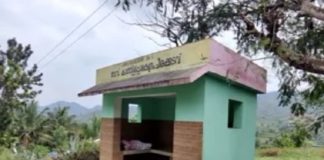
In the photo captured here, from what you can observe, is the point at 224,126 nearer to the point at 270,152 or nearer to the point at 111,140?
the point at 111,140

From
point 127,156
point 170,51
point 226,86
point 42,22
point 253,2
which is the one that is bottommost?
point 127,156

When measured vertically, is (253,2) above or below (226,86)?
above

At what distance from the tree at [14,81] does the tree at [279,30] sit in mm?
19562

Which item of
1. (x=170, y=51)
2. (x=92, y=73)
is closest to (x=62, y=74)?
(x=92, y=73)

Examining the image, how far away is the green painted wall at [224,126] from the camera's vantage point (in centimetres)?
805

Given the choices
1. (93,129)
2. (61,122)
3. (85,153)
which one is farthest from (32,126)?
(85,153)

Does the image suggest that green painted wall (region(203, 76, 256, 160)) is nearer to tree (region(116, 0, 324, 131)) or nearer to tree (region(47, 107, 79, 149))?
tree (region(116, 0, 324, 131))

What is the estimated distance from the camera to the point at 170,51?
9234 mm

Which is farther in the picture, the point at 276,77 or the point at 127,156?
the point at 127,156

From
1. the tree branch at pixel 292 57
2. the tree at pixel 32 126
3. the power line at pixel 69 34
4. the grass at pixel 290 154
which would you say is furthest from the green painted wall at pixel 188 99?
the tree at pixel 32 126

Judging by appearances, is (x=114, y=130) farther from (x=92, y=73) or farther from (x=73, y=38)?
(x=73, y=38)

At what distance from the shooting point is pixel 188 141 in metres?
8.34

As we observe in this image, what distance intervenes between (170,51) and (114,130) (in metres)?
3.41

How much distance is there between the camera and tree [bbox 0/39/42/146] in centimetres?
2739
